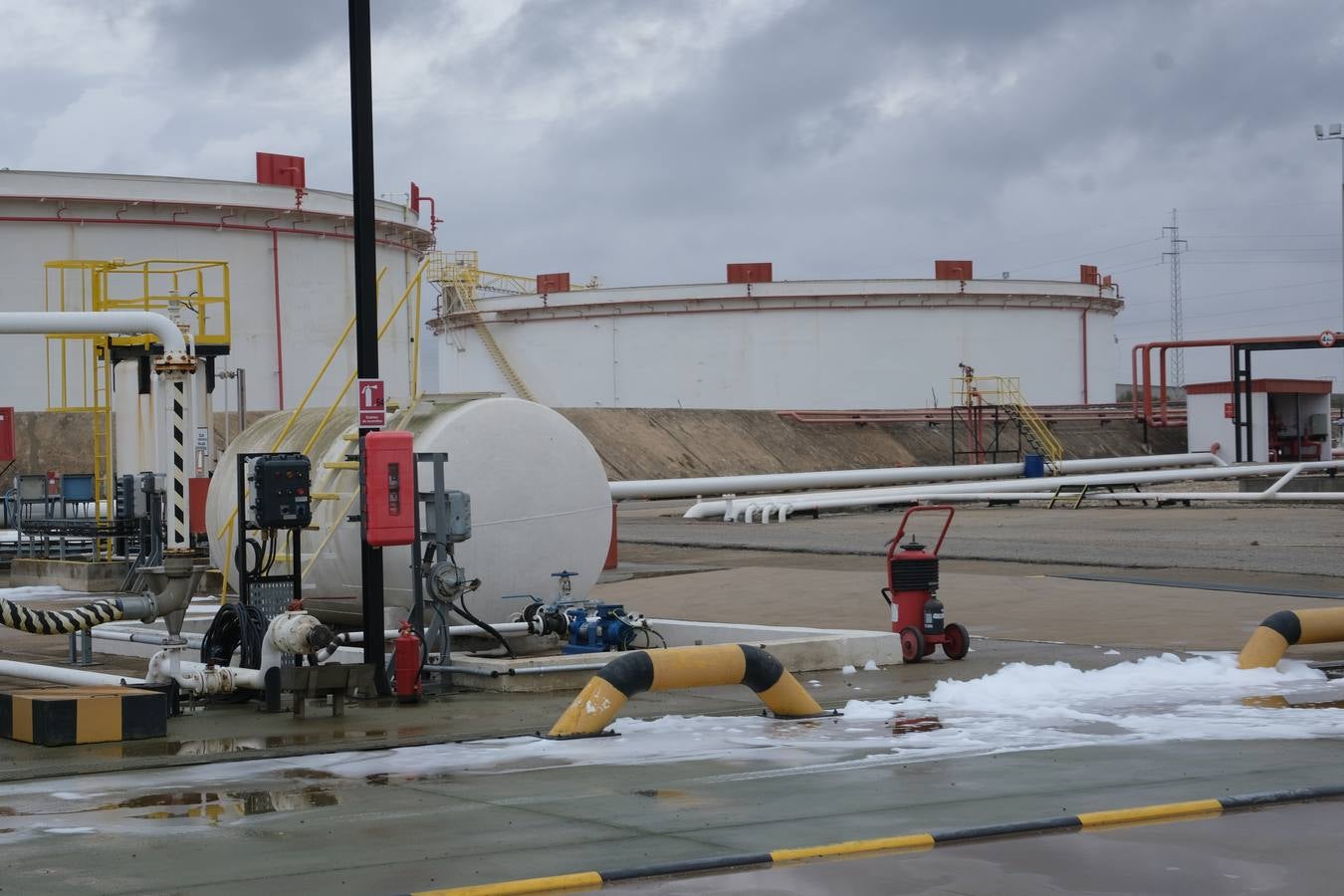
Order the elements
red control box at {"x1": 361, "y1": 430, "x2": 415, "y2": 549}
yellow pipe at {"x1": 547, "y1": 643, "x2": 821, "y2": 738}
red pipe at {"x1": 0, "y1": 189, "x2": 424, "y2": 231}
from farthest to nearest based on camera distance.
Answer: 1. red pipe at {"x1": 0, "y1": 189, "x2": 424, "y2": 231}
2. red control box at {"x1": 361, "y1": 430, "x2": 415, "y2": 549}
3. yellow pipe at {"x1": 547, "y1": 643, "x2": 821, "y2": 738}

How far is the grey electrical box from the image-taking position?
12.0 meters

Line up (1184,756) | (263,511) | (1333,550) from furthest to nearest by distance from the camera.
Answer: (1333,550) → (263,511) → (1184,756)

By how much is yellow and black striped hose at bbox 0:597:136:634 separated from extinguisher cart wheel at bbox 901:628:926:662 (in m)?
5.98

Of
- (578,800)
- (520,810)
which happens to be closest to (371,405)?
(578,800)

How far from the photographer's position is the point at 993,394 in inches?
2313

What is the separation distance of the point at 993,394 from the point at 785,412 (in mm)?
7868

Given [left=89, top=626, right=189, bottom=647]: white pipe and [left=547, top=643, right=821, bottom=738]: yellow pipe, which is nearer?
[left=547, top=643, right=821, bottom=738]: yellow pipe

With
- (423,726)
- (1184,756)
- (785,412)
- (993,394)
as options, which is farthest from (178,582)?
(993,394)

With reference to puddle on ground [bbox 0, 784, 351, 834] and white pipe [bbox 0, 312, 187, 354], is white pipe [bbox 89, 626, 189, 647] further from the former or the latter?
puddle on ground [bbox 0, 784, 351, 834]

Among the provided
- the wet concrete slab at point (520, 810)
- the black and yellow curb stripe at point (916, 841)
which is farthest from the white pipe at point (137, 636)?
the black and yellow curb stripe at point (916, 841)

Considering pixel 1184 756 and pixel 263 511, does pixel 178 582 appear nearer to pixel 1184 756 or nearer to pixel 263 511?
pixel 263 511

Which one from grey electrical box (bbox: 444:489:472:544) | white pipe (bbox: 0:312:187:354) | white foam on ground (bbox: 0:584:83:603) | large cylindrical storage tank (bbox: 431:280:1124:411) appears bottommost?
white foam on ground (bbox: 0:584:83:603)

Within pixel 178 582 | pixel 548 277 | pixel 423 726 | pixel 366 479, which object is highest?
pixel 548 277

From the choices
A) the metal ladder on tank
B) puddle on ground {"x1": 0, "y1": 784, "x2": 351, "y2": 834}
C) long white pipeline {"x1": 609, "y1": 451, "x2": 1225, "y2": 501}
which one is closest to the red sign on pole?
the metal ladder on tank
